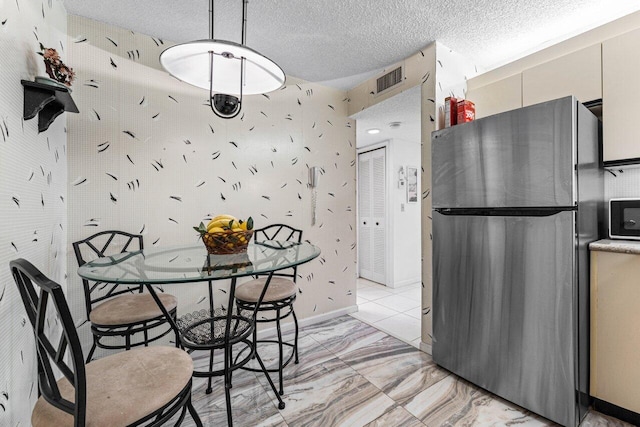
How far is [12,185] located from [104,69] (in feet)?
4.14

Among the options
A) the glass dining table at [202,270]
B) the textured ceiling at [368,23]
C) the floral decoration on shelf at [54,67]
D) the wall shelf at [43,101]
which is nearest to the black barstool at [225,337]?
the glass dining table at [202,270]

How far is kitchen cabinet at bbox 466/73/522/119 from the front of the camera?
7.01ft

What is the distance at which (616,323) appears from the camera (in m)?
1.58

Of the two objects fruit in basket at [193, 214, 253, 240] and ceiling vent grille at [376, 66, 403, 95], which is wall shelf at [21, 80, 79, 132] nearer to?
fruit in basket at [193, 214, 253, 240]

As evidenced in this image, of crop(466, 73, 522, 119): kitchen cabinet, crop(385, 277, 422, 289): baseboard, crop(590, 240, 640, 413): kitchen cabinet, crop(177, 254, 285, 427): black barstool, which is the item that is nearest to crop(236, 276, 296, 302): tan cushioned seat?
crop(177, 254, 285, 427): black barstool

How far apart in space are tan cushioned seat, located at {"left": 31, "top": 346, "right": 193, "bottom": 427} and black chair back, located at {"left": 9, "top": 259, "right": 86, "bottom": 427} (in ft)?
0.17

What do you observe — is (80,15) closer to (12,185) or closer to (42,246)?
(12,185)

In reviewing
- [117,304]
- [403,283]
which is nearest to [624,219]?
[403,283]

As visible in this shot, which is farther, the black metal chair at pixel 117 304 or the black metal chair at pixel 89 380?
the black metal chair at pixel 117 304

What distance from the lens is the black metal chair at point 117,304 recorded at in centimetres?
158

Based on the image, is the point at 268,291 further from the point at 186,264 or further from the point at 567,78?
the point at 567,78

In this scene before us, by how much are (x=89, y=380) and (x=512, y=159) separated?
7.43ft

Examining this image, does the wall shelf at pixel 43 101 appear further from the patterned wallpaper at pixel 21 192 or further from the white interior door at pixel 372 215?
the white interior door at pixel 372 215

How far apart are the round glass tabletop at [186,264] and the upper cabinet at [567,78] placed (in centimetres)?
195
